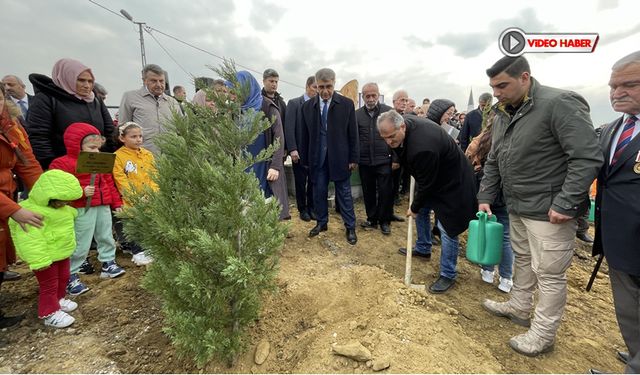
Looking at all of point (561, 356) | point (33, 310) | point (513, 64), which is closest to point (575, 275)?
point (561, 356)

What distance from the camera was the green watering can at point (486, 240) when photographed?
9.42 ft

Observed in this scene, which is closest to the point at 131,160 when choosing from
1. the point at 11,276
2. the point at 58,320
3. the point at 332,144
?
the point at 58,320

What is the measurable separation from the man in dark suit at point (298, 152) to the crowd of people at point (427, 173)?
0.12 ft

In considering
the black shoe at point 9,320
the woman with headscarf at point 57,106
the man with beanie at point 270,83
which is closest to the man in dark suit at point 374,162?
the man with beanie at point 270,83

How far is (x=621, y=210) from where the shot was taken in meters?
1.95

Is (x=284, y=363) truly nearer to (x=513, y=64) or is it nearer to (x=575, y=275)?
(x=513, y=64)

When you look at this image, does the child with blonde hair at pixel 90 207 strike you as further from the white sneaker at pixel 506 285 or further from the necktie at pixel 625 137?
the white sneaker at pixel 506 285

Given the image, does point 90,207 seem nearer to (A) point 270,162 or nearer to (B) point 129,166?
(B) point 129,166

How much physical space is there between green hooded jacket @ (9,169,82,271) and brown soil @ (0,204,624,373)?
693 mm

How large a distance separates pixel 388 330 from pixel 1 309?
3.78 m

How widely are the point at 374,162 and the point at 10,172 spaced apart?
14.4 ft

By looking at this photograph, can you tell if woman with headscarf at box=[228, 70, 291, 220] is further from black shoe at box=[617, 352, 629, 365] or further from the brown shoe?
black shoe at box=[617, 352, 629, 365]

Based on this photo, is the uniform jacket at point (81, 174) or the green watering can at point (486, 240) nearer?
the green watering can at point (486, 240)

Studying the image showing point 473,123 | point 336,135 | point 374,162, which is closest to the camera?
point 336,135
